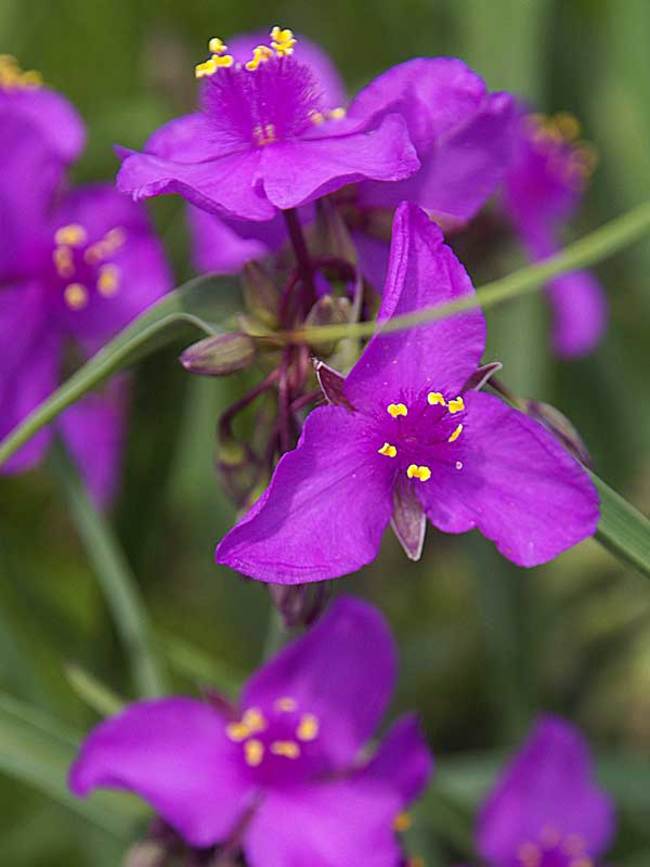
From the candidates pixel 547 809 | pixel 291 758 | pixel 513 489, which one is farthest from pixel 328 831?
pixel 513 489

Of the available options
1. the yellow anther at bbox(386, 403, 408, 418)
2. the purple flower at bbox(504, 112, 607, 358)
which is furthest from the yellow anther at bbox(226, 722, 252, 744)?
the purple flower at bbox(504, 112, 607, 358)

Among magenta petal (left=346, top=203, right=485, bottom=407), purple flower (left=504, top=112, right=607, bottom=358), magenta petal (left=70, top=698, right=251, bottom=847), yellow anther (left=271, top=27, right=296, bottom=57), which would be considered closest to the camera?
magenta petal (left=346, top=203, right=485, bottom=407)

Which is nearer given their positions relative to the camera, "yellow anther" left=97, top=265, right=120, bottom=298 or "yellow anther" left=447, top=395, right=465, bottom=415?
"yellow anther" left=447, top=395, right=465, bottom=415

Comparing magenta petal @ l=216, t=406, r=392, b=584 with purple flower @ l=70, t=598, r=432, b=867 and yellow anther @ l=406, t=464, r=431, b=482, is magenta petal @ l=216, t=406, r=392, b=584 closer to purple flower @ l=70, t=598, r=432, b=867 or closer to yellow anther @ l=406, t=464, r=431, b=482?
yellow anther @ l=406, t=464, r=431, b=482

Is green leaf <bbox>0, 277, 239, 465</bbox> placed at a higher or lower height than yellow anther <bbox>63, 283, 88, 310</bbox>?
higher

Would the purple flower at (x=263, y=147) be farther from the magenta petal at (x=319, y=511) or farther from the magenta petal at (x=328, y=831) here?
the magenta petal at (x=328, y=831)

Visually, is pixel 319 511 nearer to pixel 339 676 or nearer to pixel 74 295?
pixel 339 676
